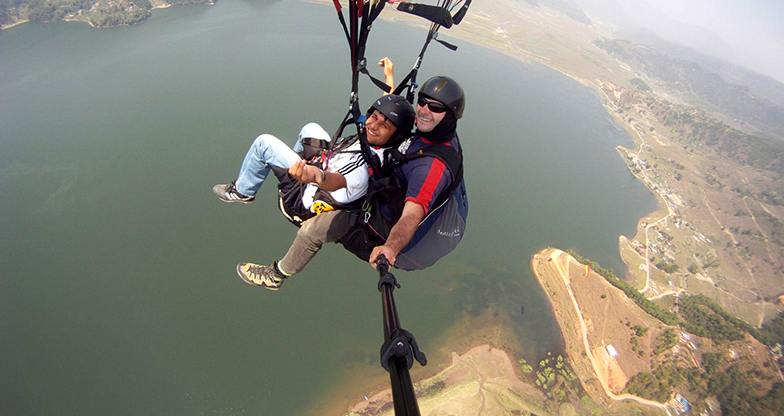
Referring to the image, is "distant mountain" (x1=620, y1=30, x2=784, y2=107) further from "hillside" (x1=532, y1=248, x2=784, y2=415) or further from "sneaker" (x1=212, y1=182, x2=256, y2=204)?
"sneaker" (x1=212, y1=182, x2=256, y2=204)

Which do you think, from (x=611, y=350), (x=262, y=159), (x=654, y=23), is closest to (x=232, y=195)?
(x=262, y=159)

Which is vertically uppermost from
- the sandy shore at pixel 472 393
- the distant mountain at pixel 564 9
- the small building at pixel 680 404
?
the distant mountain at pixel 564 9

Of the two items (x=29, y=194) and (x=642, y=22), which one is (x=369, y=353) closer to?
(x=29, y=194)

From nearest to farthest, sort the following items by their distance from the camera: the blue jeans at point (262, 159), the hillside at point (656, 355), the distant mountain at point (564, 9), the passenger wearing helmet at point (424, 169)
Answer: the passenger wearing helmet at point (424, 169)
the blue jeans at point (262, 159)
the hillside at point (656, 355)
the distant mountain at point (564, 9)

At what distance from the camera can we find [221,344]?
12.8 meters

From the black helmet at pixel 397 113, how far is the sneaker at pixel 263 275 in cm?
160

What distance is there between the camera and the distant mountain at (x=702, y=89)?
217 feet

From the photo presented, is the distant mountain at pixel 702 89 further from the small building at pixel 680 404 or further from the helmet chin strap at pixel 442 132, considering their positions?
the helmet chin strap at pixel 442 132

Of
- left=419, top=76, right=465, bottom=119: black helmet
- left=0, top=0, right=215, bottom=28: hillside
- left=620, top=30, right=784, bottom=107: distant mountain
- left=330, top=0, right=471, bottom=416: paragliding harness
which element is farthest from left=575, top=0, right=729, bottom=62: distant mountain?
left=330, top=0, right=471, bottom=416: paragliding harness

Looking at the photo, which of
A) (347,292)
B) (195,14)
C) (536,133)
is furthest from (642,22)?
(347,292)

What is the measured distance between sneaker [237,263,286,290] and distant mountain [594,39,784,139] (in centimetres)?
9086

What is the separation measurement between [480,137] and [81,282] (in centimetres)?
2782

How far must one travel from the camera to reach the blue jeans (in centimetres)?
209

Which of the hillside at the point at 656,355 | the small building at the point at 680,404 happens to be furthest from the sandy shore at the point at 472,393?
the small building at the point at 680,404
